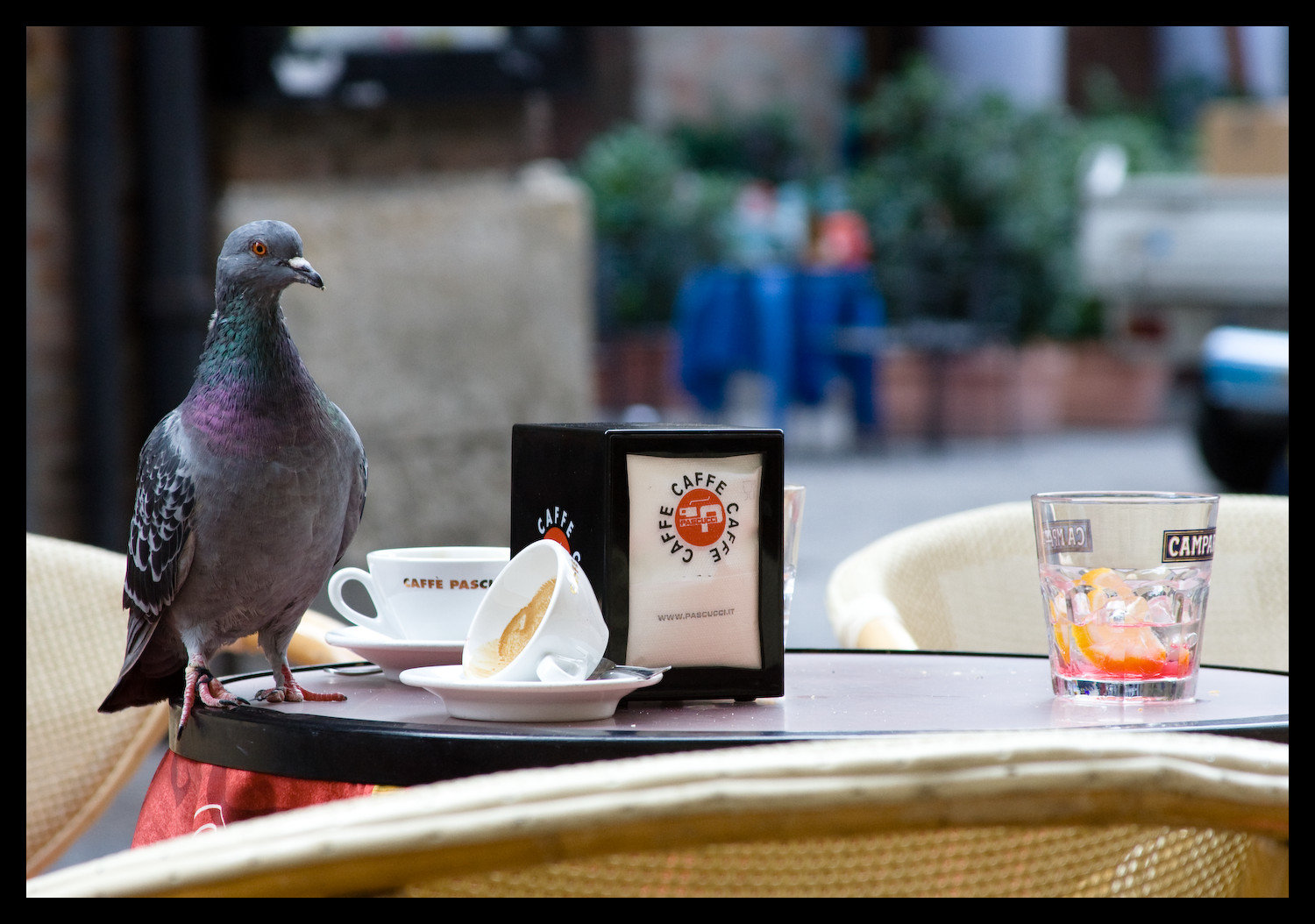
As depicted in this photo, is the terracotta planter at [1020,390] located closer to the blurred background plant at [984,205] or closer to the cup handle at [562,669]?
the blurred background plant at [984,205]

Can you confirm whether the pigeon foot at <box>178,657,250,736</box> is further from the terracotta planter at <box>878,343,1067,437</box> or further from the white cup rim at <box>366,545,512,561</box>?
the terracotta planter at <box>878,343,1067,437</box>

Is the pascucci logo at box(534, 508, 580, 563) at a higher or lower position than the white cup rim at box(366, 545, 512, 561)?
higher

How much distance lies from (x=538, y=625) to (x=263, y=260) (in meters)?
0.31

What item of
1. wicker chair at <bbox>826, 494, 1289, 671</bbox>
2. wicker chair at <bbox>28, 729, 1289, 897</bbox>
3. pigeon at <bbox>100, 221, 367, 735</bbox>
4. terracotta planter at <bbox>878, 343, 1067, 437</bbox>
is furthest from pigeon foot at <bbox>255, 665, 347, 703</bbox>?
terracotta planter at <bbox>878, 343, 1067, 437</bbox>

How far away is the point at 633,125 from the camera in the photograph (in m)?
13.0

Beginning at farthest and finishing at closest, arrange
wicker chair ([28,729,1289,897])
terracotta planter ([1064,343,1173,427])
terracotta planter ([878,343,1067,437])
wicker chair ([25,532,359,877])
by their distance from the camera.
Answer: terracotta planter ([1064,343,1173,427]), terracotta planter ([878,343,1067,437]), wicker chair ([25,532,359,877]), wicker chair ([28,729,1289,897])

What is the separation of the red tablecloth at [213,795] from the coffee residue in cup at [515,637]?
0.40 ft

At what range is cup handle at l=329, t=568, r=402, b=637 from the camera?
1.11m

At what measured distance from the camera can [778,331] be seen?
7.89m

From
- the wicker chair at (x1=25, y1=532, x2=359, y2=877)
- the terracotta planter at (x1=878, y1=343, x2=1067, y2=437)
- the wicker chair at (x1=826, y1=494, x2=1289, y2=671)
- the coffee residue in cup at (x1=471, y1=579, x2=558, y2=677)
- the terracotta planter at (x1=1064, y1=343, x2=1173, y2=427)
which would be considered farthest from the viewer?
the terracotta planter at (x1=1064, y1=343, x2=1173, y2=427)

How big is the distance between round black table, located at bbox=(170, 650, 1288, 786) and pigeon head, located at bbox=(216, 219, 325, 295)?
27cm

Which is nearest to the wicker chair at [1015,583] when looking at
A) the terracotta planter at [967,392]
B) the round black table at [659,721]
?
the round black table at [659,721]

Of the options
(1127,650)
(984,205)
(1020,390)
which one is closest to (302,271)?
(1127,650)
